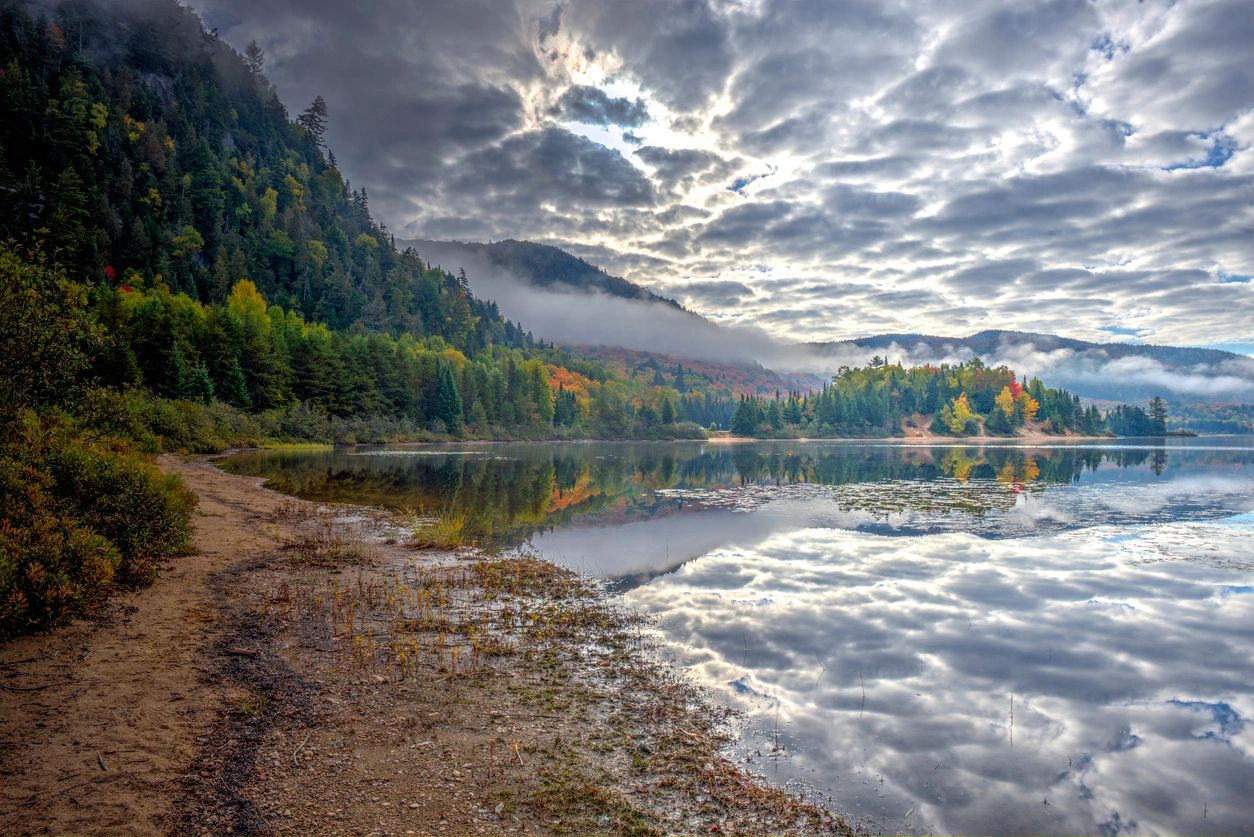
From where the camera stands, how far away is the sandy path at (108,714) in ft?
20.8

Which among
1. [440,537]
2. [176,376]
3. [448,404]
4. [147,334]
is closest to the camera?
[440,537]

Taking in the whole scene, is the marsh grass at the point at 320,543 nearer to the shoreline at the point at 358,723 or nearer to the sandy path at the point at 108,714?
the shoreline at the point at 358,723

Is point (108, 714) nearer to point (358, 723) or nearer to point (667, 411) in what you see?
point (358, 723)

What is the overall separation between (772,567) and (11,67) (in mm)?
197343

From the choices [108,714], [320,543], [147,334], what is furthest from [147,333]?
[108,714]

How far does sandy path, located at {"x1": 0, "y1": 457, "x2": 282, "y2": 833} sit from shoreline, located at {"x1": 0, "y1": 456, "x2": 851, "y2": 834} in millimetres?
32

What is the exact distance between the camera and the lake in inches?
324

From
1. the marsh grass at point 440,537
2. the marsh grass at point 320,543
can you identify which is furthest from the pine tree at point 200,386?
the marsh grass at point 440,537

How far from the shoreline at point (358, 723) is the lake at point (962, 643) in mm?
1440

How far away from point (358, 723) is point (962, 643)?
1224 cm

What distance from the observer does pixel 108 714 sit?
27.0 ft

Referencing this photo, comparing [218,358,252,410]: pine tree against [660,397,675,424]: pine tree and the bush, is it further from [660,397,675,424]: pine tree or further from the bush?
[660,397,675,424]: pine tree

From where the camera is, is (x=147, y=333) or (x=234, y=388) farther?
(x=234, y=388)

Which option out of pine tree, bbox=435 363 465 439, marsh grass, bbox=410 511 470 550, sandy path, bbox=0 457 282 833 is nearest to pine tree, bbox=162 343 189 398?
pine tree, bbox=435 363 465 439
